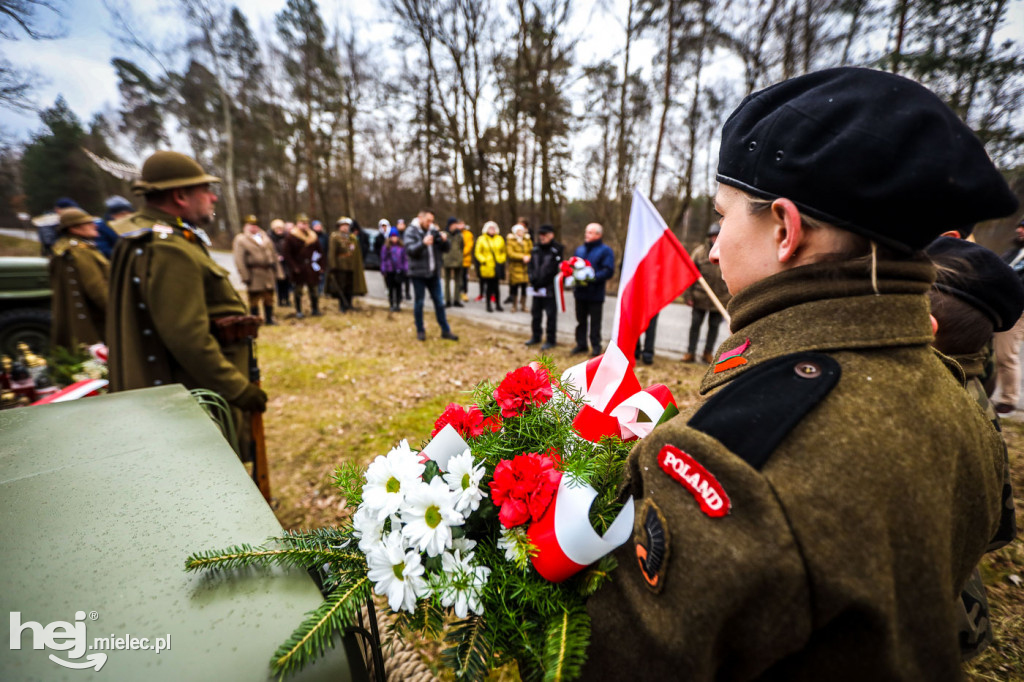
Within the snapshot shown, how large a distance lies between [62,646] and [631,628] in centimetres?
103

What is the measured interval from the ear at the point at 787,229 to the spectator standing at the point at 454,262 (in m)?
10.9

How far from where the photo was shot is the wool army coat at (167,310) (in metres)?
2.63

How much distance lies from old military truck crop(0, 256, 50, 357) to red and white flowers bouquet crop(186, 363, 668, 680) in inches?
311

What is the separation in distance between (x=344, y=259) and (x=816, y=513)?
11323mm

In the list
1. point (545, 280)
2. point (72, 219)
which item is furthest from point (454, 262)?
point (72, 219)

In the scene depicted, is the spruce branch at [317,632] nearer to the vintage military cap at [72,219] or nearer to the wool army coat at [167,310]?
the wool army coat at [167,310]

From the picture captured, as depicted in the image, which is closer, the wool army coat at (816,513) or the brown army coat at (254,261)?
the wool army coat at (816,513)

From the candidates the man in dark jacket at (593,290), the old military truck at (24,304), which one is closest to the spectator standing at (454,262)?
the man in dark jacket at (593,290)

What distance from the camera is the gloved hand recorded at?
2.81 metres

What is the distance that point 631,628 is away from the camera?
0.76 metres

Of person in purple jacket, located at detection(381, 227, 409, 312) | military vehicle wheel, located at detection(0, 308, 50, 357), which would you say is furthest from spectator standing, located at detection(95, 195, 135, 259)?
person in purple jacket, located at detection(381, 227, 409, 312)

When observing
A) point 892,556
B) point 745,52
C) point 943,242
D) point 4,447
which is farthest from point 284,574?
point 745,52

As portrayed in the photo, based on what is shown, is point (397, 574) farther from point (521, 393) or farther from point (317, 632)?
point (521, 393)

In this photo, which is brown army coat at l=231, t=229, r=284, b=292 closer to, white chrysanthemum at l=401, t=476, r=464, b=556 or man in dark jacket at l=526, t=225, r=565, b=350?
man in dark jacket at l=526, t=225, r=565, b=350
